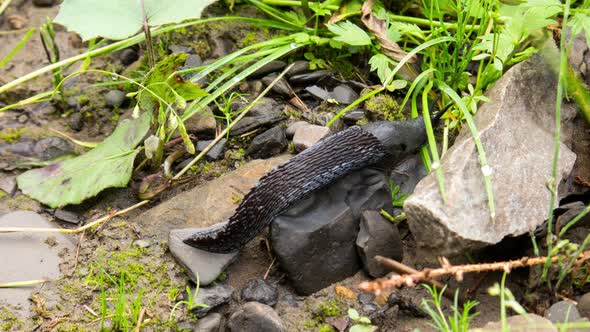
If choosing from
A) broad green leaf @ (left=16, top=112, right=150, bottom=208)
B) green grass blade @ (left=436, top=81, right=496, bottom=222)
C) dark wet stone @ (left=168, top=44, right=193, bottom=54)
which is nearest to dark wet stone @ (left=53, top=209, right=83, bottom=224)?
broad green leaf @ (left=16, top=112, right=150, bottom=208)

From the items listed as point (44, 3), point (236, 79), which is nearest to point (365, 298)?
point (236, 79)

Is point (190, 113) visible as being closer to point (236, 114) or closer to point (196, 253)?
point (236, 114)

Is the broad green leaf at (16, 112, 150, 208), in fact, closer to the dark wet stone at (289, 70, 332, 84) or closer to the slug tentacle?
the slug tentacle

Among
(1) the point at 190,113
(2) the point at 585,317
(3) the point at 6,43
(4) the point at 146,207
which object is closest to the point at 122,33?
(1) the point at 190,113

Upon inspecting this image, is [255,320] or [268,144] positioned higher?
[268,144]

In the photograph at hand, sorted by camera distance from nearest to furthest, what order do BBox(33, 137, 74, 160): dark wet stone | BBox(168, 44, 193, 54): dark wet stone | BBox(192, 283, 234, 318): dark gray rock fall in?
1. BBox(192, 283, 234, 318): dark gray rock
2. BBox(33, 137, 74, 160): dark wet stone
3. BBox(168, 44, 193, 54): dark wet stone

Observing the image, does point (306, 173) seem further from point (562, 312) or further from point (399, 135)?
point (562, 312)
